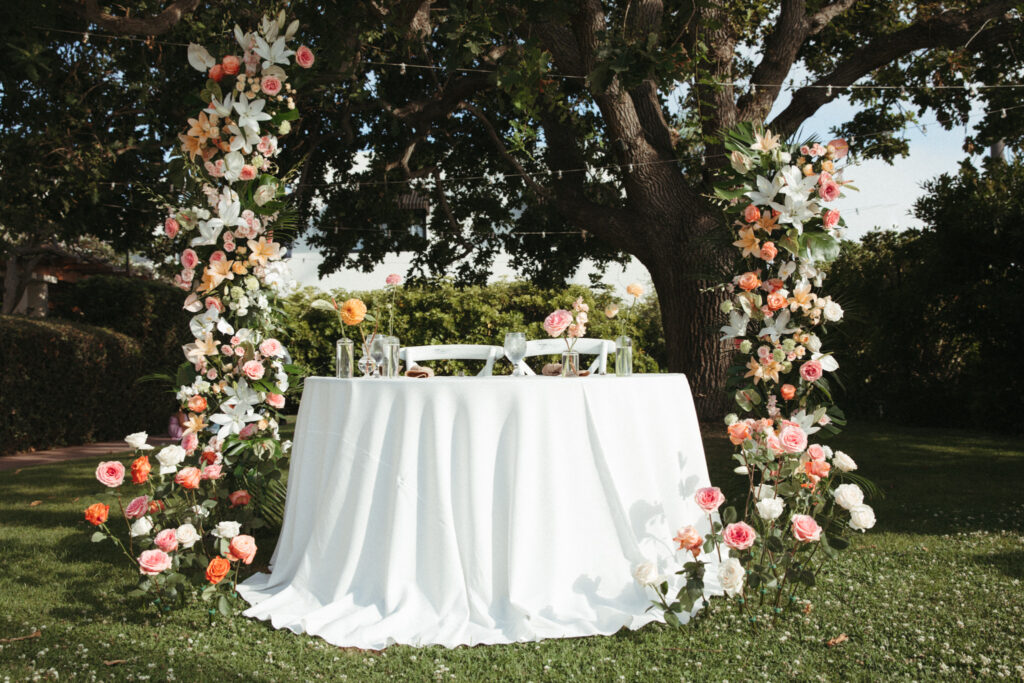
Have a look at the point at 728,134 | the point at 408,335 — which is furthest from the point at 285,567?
the point at 408,335

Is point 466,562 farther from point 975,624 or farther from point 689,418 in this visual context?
point 975,624

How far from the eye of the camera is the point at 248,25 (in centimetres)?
882

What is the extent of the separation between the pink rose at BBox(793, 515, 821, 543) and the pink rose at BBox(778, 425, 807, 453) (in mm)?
257

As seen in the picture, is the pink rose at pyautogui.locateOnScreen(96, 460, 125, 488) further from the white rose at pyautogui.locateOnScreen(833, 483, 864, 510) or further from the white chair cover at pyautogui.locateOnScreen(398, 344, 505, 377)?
the white rose at pyautogui.locateOnScreen(833, 483, 864, 510)

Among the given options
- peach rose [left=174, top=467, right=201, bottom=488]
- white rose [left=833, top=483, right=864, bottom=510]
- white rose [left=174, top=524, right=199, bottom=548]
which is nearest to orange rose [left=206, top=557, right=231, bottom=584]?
white rose [left=174, top=524, right=199, bottom=548]

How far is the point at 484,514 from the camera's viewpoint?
317cm

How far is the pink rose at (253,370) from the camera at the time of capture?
401 cm

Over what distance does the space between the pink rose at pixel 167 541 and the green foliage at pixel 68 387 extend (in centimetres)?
709

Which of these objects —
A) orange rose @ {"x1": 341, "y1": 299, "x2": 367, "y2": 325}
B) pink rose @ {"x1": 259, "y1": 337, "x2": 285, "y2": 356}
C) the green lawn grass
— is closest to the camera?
Result: the green lawn grass

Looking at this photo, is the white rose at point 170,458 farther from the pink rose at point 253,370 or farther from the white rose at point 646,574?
the white rose at point 646,574

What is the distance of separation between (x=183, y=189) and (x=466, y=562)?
253 centimetres

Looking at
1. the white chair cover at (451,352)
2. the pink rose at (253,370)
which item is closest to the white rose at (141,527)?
the pink rose at (253,370)

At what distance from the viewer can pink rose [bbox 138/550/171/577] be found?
10.4ft

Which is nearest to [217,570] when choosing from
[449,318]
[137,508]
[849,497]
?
[137,508]
